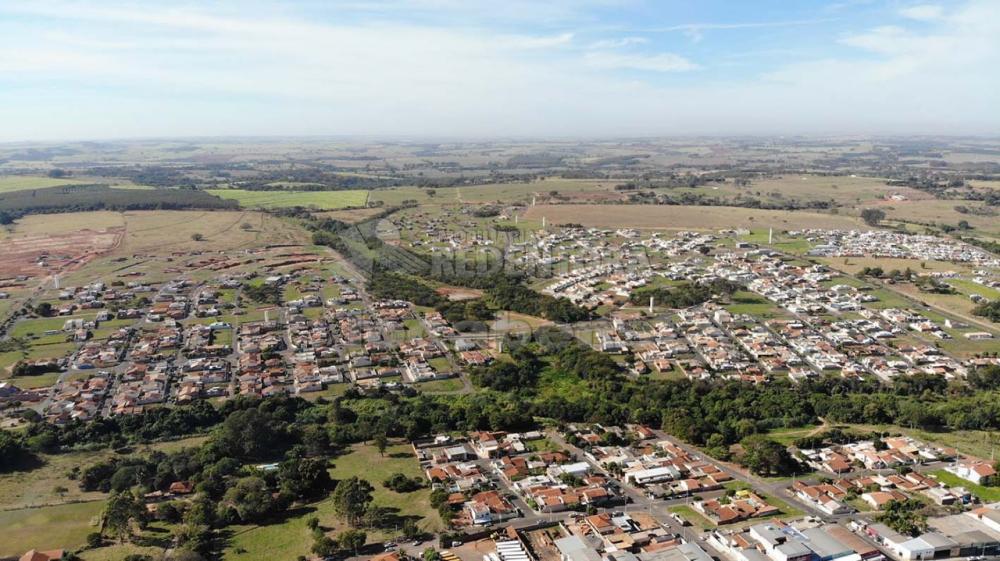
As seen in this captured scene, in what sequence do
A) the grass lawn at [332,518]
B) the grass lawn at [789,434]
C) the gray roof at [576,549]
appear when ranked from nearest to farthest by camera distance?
1. the gray roof at [576,549]
2. the grass lawn at [332,518]
3. the grass lawn at [789,434]

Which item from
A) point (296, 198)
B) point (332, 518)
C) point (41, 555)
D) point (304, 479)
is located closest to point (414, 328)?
point (304, 479)

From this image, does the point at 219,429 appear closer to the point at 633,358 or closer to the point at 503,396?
the point at 503,396

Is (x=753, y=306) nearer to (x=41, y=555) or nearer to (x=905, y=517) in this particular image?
(x=905, y=517)

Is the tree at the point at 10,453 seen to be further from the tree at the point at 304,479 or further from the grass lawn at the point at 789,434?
the grass lawn at the point at 789,434

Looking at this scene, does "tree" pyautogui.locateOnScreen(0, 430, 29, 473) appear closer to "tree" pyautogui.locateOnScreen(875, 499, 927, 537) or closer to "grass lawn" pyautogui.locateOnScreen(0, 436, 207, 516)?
"grass lawn" pyautogui.locateOnScreen(0, 436, 207, 516)

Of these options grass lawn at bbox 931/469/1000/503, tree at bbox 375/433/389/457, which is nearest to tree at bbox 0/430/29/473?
tree at bbox 375/433/389/457

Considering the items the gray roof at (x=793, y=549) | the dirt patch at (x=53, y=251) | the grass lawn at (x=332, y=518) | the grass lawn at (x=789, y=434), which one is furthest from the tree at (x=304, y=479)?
the dirt patch at (x=53, y=251)
